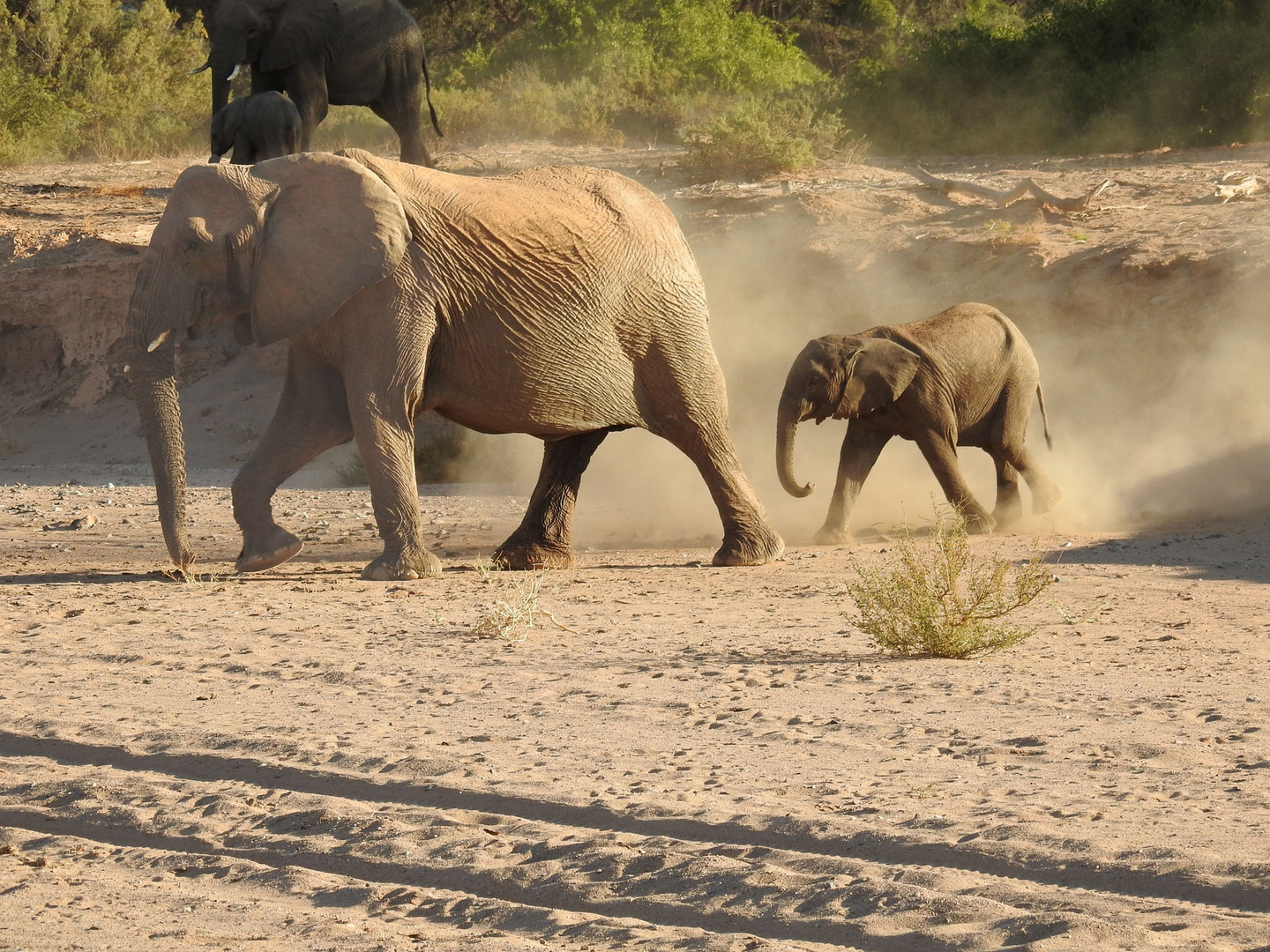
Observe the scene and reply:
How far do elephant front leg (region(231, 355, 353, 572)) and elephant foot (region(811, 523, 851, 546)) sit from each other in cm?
365

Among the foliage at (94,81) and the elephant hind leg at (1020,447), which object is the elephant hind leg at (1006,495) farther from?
the foliage at (94,81)

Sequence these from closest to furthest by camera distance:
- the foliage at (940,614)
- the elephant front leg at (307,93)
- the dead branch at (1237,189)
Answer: the foliage at (940,614)
the dead branch at (1237,189)
the elephant front leg at (307,93)

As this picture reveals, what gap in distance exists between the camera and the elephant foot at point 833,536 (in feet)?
37.4

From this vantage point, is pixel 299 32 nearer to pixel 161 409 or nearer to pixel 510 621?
pixel 161 409

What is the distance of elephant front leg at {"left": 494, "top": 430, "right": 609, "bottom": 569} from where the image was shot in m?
10.2

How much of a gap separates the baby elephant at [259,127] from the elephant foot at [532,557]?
7120mm

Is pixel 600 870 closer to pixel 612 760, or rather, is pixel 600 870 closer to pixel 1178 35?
pixel 612 760

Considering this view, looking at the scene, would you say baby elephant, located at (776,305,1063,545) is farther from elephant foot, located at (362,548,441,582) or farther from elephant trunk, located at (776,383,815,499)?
elephant foot, located at (362,548,441,582)

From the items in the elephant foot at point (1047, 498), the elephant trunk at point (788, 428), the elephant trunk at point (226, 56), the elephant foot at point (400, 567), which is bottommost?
the elephant foot at point (400, 567)

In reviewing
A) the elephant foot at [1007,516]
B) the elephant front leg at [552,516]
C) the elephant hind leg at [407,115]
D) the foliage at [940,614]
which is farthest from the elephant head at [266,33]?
the foliage at [940,614]

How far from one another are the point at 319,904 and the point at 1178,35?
19.6 meters

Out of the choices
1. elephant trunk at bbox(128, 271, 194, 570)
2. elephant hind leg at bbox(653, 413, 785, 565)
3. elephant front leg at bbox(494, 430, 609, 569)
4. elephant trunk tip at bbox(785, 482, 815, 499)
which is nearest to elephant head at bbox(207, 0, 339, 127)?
elephant front leg at bbox(494, 430, 609, 569)

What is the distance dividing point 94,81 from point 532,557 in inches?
739

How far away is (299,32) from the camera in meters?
16.6
